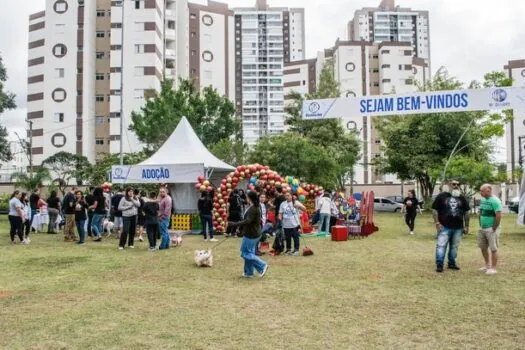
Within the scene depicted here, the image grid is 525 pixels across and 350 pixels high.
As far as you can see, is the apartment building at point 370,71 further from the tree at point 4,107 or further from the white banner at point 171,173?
the white banner at point 171,173

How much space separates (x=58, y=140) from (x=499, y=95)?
5918 centimetres

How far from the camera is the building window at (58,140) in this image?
6222 cm

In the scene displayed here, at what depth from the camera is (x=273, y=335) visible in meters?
5.84

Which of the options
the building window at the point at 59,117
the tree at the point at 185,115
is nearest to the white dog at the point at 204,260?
the tree at the point at 185,115

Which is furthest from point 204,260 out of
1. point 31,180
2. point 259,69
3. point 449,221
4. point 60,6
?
point 259,69

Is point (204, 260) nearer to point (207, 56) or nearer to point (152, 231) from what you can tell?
point (152, 231)

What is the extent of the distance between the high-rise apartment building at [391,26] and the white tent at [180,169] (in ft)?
381

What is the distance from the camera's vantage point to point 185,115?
38688 mm

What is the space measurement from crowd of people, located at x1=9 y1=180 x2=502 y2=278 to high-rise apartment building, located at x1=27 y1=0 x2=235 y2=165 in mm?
43205

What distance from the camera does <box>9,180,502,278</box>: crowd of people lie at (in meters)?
9.52

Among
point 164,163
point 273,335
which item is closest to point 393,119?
point 164,163

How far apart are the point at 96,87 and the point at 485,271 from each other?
5985 centimetres

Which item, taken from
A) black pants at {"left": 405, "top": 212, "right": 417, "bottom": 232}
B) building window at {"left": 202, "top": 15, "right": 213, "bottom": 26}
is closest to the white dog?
black pants at {"left": 405, "top": 212, "right": 417, "bottom": 232}

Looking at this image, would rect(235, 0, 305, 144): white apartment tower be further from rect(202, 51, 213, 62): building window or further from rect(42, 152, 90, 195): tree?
rect(42, 152, 90, 195): tree
